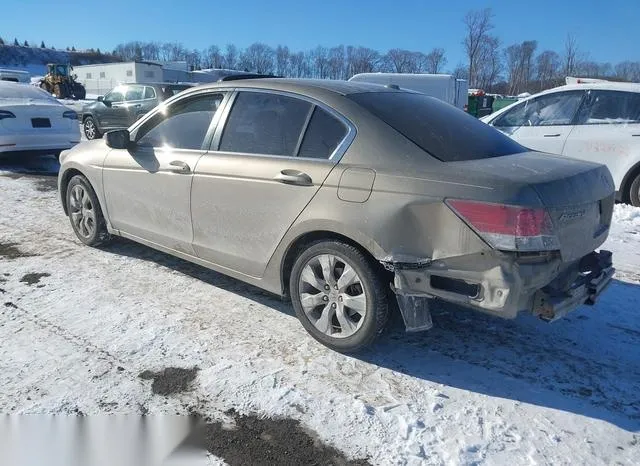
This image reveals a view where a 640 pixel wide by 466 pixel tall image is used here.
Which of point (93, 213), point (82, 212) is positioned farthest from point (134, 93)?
point (93, 213)

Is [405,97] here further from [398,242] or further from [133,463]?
[133,463]

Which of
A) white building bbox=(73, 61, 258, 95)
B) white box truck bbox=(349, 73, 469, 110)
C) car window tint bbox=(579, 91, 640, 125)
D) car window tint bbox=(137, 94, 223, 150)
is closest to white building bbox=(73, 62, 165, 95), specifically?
white building bbox=(73, 61, 258, 95)

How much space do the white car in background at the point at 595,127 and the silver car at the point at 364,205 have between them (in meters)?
4.15

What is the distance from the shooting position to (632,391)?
301 centimetres

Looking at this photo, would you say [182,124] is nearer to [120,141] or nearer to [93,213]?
[120,141]

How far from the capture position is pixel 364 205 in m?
3.04

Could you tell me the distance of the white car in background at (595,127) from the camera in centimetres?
703

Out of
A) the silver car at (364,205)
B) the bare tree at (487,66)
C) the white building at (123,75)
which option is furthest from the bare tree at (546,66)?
the silver car at (364,205)

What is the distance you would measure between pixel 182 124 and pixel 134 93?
470 inches

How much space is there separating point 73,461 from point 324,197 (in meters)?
1.90

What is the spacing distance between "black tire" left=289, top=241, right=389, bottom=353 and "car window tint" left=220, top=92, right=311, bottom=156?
0.71 meters

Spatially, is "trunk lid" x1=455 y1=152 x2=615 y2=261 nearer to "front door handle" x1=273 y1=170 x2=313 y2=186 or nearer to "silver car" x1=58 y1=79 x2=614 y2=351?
"silver car" x1=58 y1=79 x2=614 y2=351

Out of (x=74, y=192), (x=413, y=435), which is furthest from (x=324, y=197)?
(x=74, y=192)

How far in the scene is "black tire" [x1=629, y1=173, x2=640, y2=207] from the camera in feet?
23.2
